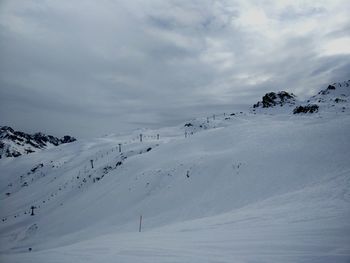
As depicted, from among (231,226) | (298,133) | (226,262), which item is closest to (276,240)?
(226,262)

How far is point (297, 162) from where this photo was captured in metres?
27.2

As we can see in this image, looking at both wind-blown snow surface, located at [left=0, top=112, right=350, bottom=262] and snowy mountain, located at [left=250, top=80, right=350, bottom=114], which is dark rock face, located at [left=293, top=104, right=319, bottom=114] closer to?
snowy mountain, located at [left=250, top=80, right=350, bottom=114]

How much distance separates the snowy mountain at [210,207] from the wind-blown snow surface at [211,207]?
81 mm

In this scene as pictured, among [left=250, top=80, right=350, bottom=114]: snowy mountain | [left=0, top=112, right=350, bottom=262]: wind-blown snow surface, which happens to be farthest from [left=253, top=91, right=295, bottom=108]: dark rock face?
[left=0, top=112, right=350, bottom=262]: wind-blown snow surface

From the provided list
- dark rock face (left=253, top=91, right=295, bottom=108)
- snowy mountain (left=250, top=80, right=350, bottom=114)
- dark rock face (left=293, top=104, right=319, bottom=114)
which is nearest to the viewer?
dark rock face (left=293, top=104, right=319, bottom=114)

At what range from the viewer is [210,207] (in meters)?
24.2

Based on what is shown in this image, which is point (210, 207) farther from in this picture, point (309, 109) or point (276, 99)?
point (276, 99)

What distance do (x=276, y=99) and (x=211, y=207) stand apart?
105 m

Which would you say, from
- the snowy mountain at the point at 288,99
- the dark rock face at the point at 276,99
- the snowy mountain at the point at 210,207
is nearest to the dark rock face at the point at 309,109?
the snowy mountain at the point at 288,99

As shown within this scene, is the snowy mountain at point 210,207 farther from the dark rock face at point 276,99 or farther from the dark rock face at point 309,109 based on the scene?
the dark rock face at point 276,99

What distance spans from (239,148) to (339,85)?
98.9 metres

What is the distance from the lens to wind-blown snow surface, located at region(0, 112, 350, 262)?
8508mm

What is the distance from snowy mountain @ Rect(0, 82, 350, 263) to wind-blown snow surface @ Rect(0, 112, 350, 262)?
8cm

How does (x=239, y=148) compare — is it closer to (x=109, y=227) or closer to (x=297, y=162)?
(x=297, y=162)
